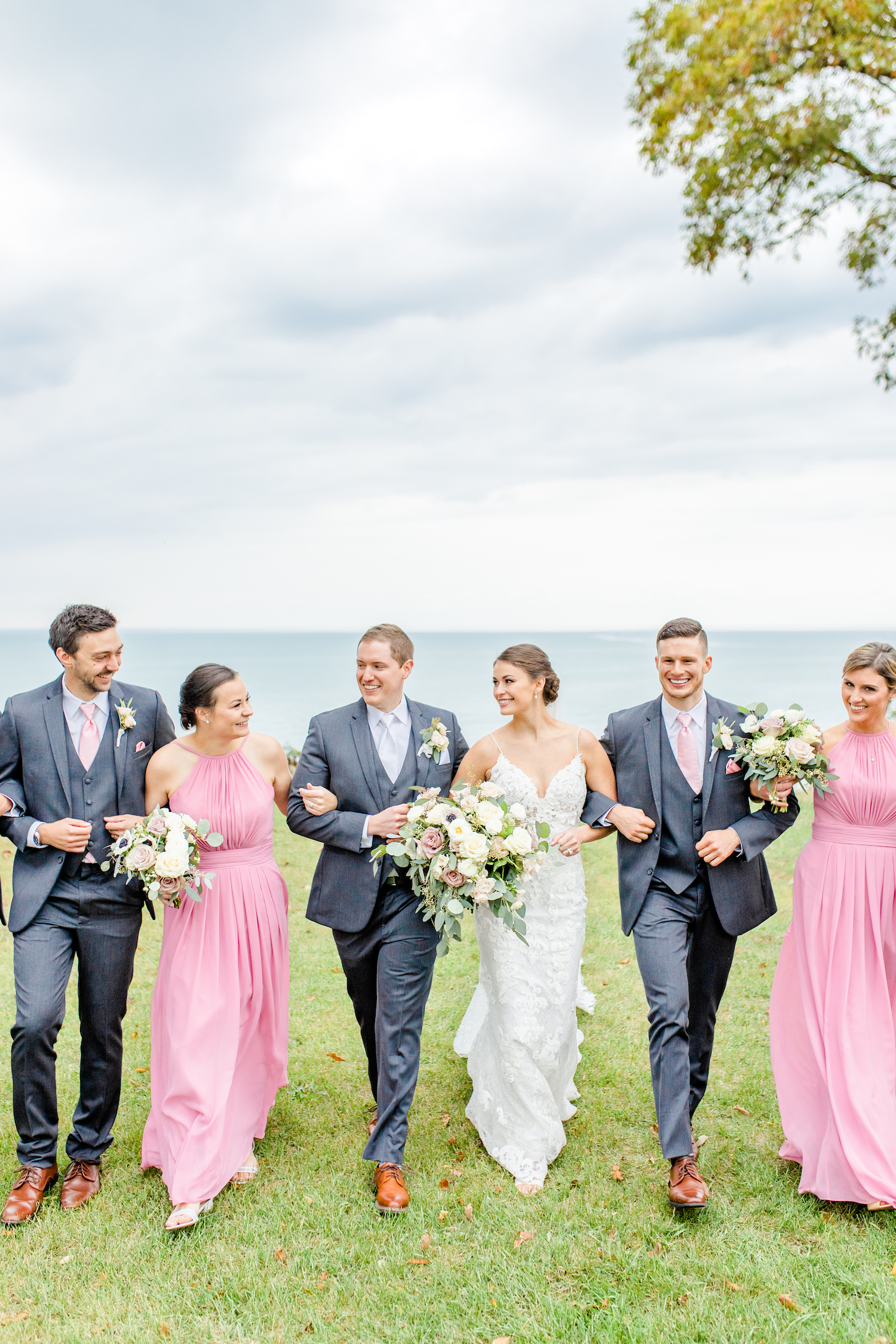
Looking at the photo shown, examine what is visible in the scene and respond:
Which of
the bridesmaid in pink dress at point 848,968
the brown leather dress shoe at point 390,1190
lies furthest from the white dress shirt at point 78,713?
the bridesmaid in pink dress at point 848,968

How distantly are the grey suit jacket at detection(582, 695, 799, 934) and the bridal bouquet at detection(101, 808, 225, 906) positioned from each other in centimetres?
208

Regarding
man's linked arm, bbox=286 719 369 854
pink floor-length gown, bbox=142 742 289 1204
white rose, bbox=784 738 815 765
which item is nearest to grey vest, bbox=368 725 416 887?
man's linked arm, bbox=286 719 369 854

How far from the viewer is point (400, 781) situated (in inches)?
206

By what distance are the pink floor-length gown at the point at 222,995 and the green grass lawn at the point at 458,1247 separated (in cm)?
34

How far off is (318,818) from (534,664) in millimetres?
1475

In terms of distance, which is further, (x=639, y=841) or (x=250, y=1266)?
(x=639, y=841)

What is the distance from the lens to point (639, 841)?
16.8ft

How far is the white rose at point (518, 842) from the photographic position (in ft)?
15.4

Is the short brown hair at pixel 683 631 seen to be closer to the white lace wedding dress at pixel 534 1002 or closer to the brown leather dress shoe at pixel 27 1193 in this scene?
the white lace wedding dress at pixel 534 1002

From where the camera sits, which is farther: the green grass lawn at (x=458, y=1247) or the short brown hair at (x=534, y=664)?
the short brown hair at (x=534, y=664)

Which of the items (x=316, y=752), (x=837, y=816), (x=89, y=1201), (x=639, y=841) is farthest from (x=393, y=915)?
(x=837, y=816)

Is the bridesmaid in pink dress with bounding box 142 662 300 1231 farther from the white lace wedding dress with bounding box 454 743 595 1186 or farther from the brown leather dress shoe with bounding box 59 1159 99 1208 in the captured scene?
the white lace wedding dress with bounding box 454 743 595 1186

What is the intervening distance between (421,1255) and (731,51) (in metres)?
10.8

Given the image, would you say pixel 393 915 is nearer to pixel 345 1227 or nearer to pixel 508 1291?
pixel 345 1227
